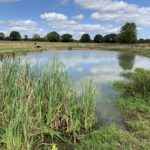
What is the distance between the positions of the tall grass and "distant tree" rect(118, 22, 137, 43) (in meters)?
67.9

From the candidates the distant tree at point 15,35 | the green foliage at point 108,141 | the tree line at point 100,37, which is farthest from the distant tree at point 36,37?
the green foliage at point 108,141

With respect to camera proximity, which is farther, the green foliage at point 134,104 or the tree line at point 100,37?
the tree line at point 100,37

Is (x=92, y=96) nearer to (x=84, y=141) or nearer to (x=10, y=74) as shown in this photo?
(x=84, y=141)

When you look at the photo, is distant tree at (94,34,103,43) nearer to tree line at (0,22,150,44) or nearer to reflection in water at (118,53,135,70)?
tree line at (0,22,150,44)

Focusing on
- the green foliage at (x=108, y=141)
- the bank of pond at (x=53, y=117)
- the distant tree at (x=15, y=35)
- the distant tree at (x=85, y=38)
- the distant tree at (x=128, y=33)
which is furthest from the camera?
the distant tree at (x=85, y=38)

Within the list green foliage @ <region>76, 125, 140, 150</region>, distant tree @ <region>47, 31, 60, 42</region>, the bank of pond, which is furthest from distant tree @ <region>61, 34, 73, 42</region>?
green foliage @ <region>76, 125, 140, 150</region>

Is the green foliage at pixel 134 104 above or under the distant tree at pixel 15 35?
under

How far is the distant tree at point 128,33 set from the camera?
72.5 metres

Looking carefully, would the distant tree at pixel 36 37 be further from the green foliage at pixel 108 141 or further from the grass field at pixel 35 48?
the green foliage at pixel 108 141

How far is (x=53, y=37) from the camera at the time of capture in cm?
8350

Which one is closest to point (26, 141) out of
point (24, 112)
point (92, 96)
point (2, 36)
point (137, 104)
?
point (24, 112)

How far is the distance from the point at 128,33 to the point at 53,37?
78.7ft

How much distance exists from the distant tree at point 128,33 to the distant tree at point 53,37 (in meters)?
20.2

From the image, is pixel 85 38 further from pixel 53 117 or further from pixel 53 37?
pixel 53 117
